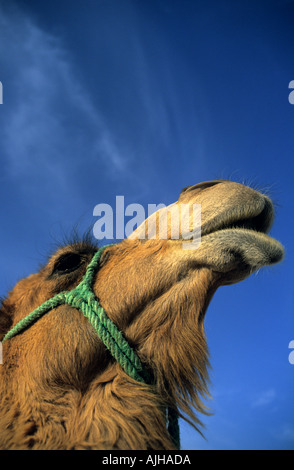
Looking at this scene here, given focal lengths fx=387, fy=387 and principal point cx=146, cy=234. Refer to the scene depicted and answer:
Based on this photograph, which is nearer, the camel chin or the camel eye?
the camel chin


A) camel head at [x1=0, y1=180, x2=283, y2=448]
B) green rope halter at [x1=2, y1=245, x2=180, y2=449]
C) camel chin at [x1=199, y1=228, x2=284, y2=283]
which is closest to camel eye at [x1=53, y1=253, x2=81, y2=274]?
green rope halter at [x1=2, y1=245, x2=180, y2=449]

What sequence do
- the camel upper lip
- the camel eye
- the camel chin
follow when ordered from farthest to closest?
the camel eye, the camel upper lip, the camel chin

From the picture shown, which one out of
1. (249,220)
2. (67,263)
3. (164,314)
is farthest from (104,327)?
(249,220)

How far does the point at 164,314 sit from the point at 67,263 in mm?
994

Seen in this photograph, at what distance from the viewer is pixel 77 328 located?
2643mm

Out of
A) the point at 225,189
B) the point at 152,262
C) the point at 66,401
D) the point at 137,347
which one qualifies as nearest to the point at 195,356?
the point at 137,347

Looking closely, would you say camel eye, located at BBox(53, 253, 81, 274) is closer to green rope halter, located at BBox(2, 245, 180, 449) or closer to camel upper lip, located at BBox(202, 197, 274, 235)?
green rope halter, located at BBox(2, 245, 180, 449)

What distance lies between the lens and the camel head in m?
2.53

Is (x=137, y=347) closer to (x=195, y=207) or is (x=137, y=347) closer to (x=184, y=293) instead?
(x=184, y=293)

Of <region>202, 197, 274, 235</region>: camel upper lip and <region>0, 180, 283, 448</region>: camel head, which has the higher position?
<region>202, 197, 274, 235</region>: camel upper lip

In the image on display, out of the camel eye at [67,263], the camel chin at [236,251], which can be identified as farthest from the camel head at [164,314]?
the camel eye at [67,263]

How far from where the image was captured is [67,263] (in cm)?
315

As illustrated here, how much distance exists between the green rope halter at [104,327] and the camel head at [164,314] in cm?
5

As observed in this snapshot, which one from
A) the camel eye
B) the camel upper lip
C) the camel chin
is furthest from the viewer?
the camel eye
